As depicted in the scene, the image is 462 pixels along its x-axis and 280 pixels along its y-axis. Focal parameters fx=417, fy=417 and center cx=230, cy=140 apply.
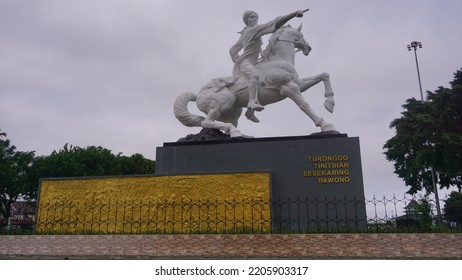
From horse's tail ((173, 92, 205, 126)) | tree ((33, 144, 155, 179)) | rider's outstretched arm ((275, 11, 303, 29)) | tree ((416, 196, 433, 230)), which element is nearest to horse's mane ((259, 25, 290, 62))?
rider's outstretched arm ((275, 11, 303, 29))

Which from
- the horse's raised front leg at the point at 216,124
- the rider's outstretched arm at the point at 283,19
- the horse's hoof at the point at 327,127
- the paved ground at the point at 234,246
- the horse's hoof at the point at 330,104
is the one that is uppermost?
the rider's outstretched arm at the point at 283,19

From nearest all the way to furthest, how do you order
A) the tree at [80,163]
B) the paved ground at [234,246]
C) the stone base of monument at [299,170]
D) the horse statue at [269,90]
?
the paved ground at [234,246] → the stone base of monument at [299,170] → the horse statue at [269,90] → the tree at [80,163]

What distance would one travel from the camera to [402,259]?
8281 mm

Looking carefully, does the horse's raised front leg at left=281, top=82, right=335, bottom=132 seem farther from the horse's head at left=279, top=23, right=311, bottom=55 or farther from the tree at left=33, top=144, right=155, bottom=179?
the tree at left=33, top=144, right=155, bottom=179

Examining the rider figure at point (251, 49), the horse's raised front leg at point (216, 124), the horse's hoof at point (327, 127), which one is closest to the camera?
the horse's hoof at point (327, 127)

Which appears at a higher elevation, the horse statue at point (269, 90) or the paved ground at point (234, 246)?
the horse statue at point (269, 90)

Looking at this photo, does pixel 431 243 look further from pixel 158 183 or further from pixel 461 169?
pixel 461 169

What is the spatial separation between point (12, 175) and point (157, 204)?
70.0ft

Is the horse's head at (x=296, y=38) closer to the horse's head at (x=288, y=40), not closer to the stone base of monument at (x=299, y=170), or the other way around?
the horse's head at (x=288, y=40)

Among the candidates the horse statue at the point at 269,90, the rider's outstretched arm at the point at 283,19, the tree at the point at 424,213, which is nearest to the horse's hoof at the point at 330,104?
the horse statue at the point at 269,90

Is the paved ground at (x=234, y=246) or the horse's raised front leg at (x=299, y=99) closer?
the paved ground at (x=234, y=246)

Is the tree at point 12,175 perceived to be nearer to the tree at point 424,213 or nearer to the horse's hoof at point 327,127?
the horse's hoof at point 327,127

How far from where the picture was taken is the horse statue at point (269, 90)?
12.7 metres
